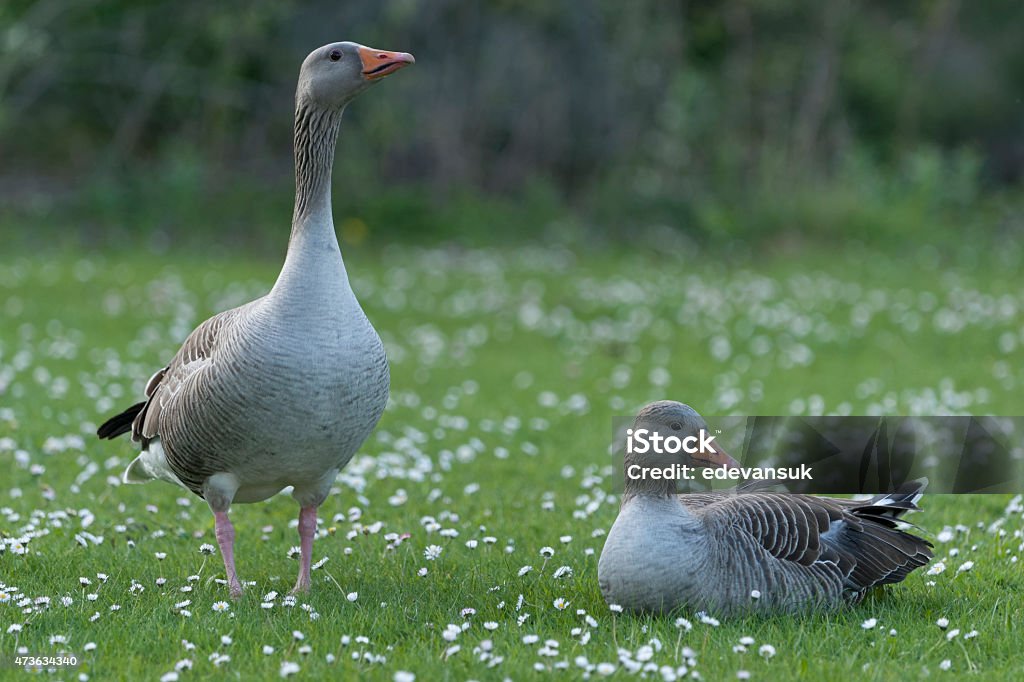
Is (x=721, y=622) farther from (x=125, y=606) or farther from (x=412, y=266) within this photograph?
(x=412, y=266)

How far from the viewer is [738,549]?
17.3ft

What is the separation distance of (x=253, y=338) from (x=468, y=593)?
5.03 ft

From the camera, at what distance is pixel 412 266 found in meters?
18.8

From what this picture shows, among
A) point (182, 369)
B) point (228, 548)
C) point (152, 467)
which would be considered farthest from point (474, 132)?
point (228, 548)

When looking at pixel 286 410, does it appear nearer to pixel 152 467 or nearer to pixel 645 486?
pixel 152 467

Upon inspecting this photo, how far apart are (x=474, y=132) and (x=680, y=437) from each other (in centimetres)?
1799

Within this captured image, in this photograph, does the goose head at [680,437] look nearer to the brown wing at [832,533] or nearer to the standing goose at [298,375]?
the brown wing at [832,533]

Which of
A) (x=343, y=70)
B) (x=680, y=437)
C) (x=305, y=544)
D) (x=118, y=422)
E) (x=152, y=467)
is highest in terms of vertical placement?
(x=343, y=70)

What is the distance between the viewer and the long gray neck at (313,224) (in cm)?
538

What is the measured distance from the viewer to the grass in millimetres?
4809

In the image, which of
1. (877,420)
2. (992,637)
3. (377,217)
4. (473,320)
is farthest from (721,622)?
(377,217)

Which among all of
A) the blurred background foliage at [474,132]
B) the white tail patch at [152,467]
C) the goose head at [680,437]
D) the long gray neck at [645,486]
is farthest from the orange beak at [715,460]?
the blurred background foliage at [474,132]

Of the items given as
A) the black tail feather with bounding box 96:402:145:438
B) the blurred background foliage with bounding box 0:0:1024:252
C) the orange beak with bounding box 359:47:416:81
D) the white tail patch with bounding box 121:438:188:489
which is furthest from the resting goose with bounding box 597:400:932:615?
the blurred background foliage with bounding box 0:0:1024:252

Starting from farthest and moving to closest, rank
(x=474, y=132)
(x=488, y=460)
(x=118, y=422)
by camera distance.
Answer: (x=474, y=132) → (x=488, y=460) → (x=118, y=422)
